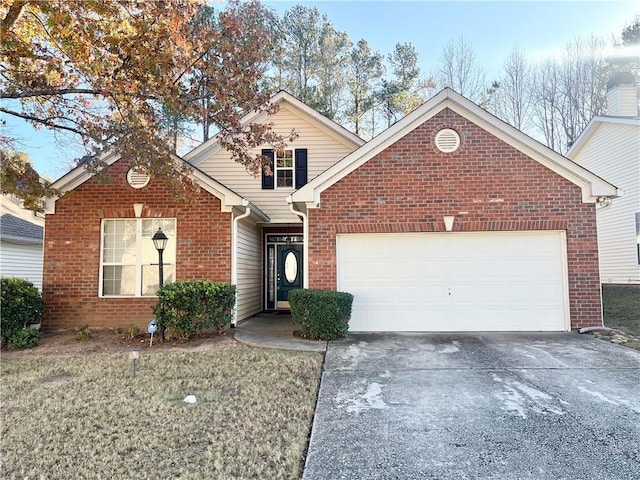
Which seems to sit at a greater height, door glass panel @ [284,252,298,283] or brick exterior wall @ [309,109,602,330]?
brick exterior wall @ [309,109,602,330]

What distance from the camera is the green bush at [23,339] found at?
8148 millimetres

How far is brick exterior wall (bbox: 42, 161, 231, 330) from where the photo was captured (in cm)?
967

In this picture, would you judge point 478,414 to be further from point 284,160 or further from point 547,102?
point 547,102

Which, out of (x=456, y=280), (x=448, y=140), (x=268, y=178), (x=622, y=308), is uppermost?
(x=448, y=140)

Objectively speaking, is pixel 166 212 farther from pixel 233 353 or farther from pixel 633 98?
pixel 633 98

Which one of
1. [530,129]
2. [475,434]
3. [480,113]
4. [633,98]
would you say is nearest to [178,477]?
[475,434]

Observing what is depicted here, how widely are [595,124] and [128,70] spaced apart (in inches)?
617

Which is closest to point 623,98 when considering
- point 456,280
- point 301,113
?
point 456,280

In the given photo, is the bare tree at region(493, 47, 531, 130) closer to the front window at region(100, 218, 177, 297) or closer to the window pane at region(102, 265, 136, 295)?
the front window at region(100, 218, 177, 297)

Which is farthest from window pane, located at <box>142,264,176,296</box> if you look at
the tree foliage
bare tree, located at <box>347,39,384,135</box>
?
bare tree, located at <box>347,39,384,135</box>

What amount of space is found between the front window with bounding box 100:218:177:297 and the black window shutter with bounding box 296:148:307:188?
13.5 ft

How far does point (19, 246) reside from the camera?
49.6 ft

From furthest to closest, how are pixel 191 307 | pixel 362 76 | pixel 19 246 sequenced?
pixel 362 76 < pixel 19 246 < pixel 191 307

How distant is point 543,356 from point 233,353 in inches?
202
